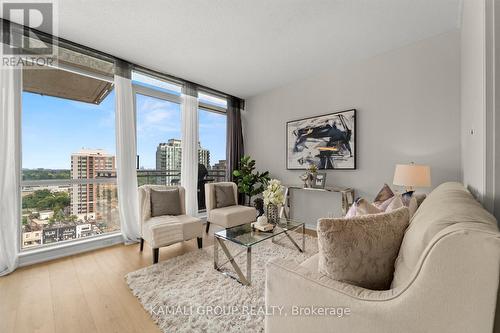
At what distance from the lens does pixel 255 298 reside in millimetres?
1731

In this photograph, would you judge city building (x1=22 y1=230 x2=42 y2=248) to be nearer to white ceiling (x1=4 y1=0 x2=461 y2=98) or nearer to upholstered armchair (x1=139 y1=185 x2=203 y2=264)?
upholstered armchair (x1=139 y1=185 x2=203 y2=264)

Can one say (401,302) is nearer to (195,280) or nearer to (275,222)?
(195,280)

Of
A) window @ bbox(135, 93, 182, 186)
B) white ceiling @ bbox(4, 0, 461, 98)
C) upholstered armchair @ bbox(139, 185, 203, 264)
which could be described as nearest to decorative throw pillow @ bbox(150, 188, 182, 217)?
upholstered armchair @ bbox(139, 185, 203, 264)

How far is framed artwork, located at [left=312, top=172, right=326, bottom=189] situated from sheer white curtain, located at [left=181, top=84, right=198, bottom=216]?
207cm

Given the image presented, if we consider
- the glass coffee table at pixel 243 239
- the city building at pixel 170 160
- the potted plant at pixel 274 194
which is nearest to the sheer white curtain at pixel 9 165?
the city building at pixel 170 160

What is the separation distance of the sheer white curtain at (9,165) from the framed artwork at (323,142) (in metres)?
3.58

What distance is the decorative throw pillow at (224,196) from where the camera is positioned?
3482mm

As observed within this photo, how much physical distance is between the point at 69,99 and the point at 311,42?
3.23m

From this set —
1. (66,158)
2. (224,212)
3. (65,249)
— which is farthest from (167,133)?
(65,249)

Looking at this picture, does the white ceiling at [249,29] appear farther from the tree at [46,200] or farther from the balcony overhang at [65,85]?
the tree at [46,200]

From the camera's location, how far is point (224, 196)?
354 centimetres

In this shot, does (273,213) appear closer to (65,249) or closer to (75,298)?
(75,298)

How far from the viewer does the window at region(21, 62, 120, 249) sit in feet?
8.34

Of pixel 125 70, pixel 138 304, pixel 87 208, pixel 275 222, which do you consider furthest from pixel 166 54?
pixel 138 304
